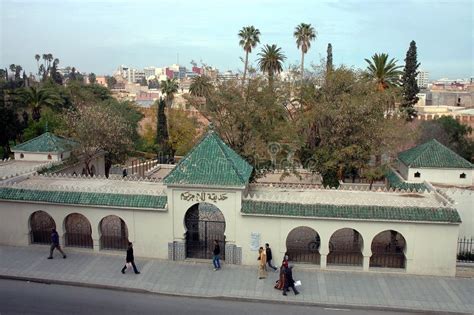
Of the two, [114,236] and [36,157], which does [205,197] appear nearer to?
[114,236]

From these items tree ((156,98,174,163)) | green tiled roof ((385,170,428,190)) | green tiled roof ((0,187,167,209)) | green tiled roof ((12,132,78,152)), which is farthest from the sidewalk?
tree ((156,98,174,163))

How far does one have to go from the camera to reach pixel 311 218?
19469mm

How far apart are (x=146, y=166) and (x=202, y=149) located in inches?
930

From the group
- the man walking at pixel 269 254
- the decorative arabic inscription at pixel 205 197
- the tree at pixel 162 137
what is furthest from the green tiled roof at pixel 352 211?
the tree at pixel 162 137

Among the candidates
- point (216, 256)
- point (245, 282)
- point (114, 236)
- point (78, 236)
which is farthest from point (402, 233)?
point (78, 236)

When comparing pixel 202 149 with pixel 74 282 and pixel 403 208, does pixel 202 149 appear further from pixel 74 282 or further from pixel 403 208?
pixel 403 208

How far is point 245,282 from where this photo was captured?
18672 mm

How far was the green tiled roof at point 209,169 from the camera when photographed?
1970 cm

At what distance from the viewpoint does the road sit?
16281 mm

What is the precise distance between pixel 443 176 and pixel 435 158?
1.13 meters

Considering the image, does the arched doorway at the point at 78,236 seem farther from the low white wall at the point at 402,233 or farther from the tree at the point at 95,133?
the tree at the point at 95,133

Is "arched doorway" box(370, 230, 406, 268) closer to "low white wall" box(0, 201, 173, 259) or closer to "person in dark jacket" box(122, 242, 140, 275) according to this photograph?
"low white wall" box(0, 201, 173, 259)

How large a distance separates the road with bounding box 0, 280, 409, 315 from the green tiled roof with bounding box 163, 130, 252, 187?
16.0ft

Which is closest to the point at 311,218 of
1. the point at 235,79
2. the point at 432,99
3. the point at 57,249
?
the point at 57,249
